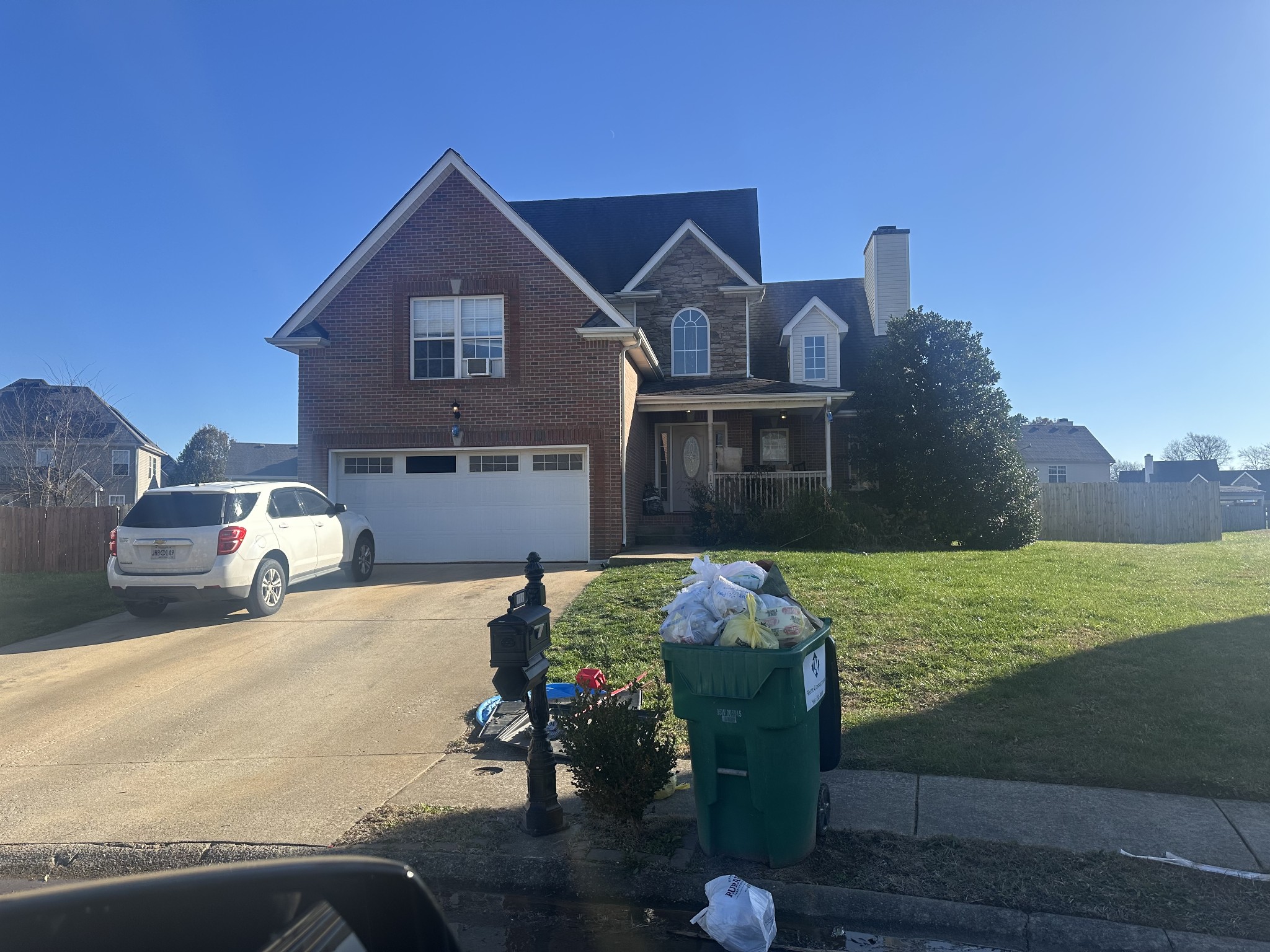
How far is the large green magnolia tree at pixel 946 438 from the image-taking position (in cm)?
1739

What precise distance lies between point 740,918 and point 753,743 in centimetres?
75

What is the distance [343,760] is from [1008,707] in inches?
191

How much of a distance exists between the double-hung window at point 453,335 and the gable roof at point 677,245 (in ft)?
17.8

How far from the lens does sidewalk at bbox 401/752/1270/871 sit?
432cm

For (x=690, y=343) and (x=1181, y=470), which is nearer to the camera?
(x=690, y=343)

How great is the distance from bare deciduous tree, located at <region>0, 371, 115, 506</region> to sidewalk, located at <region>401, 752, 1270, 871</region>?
23537 mm

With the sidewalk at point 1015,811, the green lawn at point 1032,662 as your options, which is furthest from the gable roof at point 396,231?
the sidewalk at point 1015,811

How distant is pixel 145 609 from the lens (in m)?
10.9

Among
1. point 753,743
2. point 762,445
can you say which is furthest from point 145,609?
point 762,445

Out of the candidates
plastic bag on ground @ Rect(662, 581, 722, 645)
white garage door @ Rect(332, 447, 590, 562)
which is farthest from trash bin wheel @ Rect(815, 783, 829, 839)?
white garage door @ Rect(332, 447, 590, 562)

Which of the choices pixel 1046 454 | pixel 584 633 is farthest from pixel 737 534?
pixel 1046 454

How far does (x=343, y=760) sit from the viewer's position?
595cm

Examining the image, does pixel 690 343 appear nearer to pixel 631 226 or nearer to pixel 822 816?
pixel 631 226

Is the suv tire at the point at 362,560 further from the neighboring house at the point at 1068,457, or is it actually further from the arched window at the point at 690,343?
the neighboring house at the point at 1068,457
